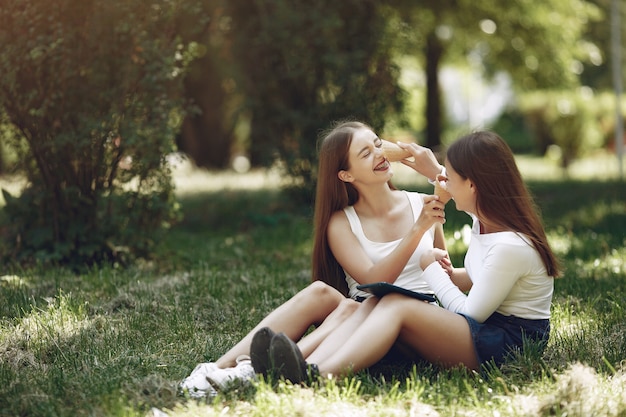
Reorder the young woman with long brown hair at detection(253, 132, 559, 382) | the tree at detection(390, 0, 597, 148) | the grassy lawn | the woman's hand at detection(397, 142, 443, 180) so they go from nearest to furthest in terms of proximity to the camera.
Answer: the grassy lawn
the young woman with long brown hair at detection(253, 132, 559, 382)
the woman's hand at detection(397, 142, 443, 180)
the tree at detection(390, 0, 597, 148)

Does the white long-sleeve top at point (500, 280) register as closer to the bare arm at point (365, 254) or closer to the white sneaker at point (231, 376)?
the bare arm at point (365, 254)

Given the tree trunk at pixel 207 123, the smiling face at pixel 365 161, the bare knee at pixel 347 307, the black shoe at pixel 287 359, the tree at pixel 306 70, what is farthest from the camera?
the tree trunk at pixel 207 123

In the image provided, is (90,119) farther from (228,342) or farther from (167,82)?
(228,342)

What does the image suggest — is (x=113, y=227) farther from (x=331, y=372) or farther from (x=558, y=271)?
(x=558, y=271)

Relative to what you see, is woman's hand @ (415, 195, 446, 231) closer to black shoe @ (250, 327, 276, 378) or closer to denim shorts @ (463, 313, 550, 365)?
denim shorts @ (463, 313, 550, 365)

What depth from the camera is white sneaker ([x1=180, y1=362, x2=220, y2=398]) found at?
11.4ft

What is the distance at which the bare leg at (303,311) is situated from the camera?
390 cm

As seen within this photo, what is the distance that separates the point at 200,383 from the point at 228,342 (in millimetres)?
928

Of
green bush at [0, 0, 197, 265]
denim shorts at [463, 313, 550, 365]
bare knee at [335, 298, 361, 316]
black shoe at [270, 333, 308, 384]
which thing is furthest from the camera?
green bush at [0, 0, 197, 265]

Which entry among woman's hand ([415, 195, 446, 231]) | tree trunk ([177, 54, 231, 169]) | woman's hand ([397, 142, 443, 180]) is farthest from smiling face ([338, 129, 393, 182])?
tree trunk ([177, 54, 231, 169])

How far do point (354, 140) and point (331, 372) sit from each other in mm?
1366

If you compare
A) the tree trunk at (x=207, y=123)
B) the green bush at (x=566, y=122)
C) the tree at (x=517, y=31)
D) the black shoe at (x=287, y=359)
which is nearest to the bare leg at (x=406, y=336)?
the black shoe at (x=287, y=359)

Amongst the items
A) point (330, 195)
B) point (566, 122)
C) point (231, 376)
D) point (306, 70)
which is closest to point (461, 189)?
point (330, 195)

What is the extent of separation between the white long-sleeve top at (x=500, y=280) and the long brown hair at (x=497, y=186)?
0.08m
